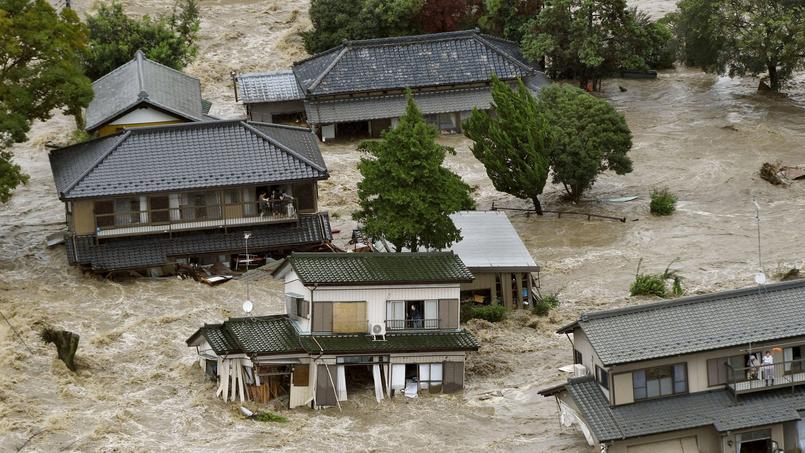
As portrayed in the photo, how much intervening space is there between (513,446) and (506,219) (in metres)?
20.7

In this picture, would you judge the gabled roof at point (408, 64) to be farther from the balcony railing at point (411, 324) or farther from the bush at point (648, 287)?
the balcony railing at point (411, 324)

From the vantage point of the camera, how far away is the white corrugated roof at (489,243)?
6234cm

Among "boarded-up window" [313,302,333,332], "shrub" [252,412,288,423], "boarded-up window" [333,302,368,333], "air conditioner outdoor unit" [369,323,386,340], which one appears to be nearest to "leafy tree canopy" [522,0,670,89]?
"boarded-up window" [333,302,368,333]

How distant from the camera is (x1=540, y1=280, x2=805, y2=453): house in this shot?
46.6 meters

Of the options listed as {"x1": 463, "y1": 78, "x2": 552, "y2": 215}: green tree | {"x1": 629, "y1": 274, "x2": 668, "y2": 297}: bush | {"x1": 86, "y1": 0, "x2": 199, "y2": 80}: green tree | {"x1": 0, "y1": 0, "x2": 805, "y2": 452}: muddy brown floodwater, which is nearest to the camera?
{"x1": 0, "y1": 0, "x2": 805, "y2": 452}: muddy brown floodwater

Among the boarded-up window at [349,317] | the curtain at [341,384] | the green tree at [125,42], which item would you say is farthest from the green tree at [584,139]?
the green tree at [125,42]

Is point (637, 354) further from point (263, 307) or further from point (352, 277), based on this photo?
point (263, 307)

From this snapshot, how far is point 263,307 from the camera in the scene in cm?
6150

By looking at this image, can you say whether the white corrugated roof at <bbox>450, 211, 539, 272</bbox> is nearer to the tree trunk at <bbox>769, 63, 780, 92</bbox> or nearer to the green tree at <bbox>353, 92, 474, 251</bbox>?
the green tree at <bbox>353, 92, 474, 251</bbox>

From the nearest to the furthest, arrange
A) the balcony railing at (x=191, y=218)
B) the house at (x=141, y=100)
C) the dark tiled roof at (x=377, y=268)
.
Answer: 1. the dark tiled roof at (x=377, y=268)
2. the balcony railing at (x=191, y=218)
3. the house at (x=141, y=100)

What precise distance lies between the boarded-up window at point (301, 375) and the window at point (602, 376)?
10.3 meters

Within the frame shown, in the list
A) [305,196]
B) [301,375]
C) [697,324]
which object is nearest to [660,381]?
[697,324]

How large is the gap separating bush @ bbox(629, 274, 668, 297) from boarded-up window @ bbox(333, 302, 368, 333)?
13.7 metres

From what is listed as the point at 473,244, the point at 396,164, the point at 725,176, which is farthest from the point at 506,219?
the point at 725,176
